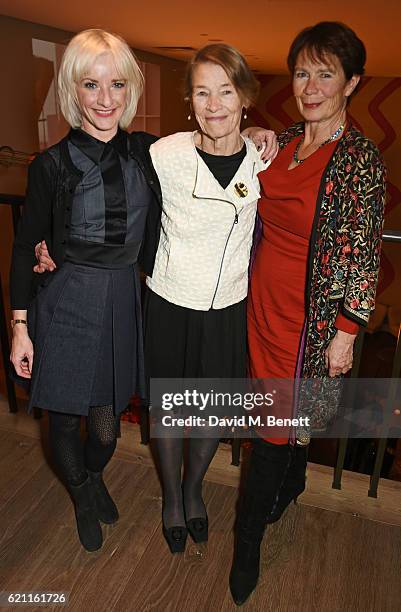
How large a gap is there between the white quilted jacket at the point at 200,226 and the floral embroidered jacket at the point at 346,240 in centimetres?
21

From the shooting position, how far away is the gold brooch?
52.4 inches

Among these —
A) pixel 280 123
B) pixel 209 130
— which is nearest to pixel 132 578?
pixel 209 130

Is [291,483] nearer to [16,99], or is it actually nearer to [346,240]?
[346,240]

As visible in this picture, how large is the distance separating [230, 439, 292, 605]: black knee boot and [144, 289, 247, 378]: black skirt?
252 millimetres

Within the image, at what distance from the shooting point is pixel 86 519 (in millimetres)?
1650

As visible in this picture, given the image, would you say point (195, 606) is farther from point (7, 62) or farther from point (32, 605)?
point (7, 62)

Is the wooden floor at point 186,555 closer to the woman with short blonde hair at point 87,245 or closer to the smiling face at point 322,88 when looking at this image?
the woman with short blonde hair at point 87,245

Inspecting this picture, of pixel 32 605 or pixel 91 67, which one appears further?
pixel 32 605

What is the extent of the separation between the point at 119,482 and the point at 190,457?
1.35ft

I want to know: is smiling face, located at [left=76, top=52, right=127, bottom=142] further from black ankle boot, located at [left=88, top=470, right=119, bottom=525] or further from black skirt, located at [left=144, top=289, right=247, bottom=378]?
black ankle boot, located at [left=88, top=470, right=119, bottom=525]

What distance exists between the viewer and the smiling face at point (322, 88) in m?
1.20

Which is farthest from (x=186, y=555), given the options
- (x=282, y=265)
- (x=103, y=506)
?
(x=282, y=265)

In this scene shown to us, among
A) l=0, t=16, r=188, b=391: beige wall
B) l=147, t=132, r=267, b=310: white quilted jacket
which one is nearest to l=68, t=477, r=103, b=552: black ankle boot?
l=147, t=132, r=267, b=310: white quilted jacket

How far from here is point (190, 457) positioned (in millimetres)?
1690
